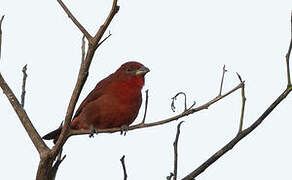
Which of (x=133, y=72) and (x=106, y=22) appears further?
(x=133, y=72)

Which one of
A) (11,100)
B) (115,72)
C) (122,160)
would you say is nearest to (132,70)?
Answer: (115,72)

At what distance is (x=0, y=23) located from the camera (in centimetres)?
348

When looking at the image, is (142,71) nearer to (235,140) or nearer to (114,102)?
(114,102)

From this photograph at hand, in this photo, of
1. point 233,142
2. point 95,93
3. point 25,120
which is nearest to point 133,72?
point 95,93

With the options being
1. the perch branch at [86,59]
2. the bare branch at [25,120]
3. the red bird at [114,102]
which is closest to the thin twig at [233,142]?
the perch branch at [86,59]

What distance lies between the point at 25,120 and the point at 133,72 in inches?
105

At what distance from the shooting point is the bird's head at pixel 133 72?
19.8 feet

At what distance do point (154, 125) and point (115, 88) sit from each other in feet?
8.08

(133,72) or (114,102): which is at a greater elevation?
(133,72)

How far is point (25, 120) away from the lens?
3551 millimetres

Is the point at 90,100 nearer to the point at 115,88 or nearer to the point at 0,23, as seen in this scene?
the point at 115,88

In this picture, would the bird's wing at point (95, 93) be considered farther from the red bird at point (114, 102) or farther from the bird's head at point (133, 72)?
the bird's head at point (133, 72)

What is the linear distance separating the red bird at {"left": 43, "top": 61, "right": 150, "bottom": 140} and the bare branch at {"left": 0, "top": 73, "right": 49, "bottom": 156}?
1.81 m

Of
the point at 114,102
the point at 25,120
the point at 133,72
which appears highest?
the point at 25,120
